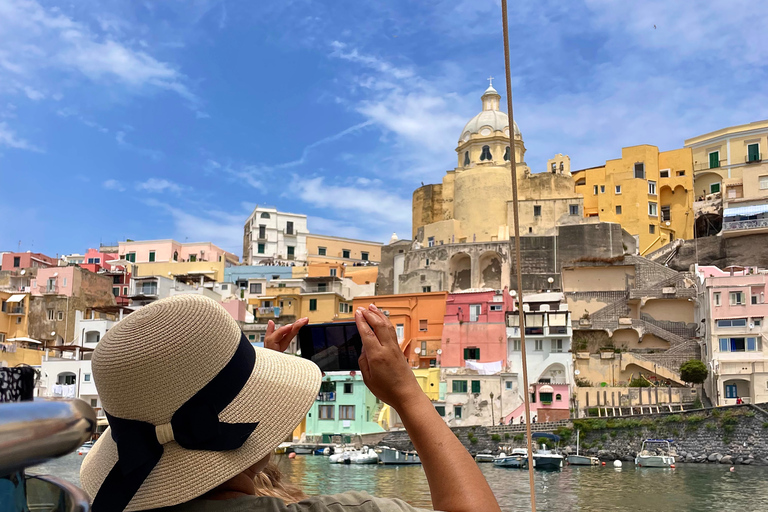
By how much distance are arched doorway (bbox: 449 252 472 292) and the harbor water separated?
1687 cm

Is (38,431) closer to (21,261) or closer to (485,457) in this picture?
(485,457)

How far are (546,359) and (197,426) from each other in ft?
115

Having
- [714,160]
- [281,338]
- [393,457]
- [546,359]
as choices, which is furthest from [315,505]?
[714,160]

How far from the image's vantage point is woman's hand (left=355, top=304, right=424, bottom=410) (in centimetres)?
179

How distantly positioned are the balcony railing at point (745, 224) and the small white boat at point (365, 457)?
24939 mm

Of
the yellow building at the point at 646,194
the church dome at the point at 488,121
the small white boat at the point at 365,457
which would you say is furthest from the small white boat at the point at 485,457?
the church dome at the point at 488,121

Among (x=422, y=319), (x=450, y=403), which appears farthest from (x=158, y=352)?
(x=422, y=319)

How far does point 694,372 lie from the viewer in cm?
3306

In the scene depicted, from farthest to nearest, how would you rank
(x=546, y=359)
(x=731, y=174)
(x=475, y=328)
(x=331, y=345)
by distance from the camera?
(x=731, y=174)
(x=475, y=328)
(x=546, y=359)
(x=331, y=345)

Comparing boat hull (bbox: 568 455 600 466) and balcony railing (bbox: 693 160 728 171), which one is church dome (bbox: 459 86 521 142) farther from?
boat hull (bbox: 568 455 600 466)

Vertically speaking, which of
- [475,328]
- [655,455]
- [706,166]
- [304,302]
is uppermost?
[706,166]

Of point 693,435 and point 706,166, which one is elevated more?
point 706,166

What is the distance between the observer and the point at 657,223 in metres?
48.0

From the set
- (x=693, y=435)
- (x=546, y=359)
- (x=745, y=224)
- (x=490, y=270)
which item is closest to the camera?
(x=693, y=435)
